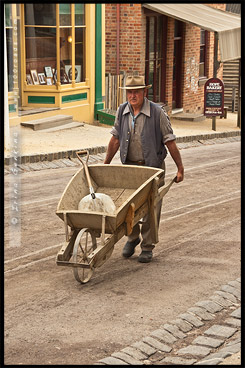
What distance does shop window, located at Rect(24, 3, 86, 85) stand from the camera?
19.0m

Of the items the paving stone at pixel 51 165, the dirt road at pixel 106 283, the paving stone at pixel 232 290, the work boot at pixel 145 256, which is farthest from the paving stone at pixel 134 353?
the paving stone at pixel 51 165

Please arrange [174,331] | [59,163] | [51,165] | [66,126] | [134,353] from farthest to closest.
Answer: [66,126] < [59,163] < [51,165] < [174,331] < [134,353]

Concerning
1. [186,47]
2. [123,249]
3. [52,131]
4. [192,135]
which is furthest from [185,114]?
[123,249]

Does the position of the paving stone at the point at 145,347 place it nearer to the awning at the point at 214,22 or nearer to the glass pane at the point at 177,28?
the awning at the point at 214,22

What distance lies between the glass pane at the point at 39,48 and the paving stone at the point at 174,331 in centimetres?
1295

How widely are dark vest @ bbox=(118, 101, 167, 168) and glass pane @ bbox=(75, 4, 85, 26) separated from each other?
37.1 feet

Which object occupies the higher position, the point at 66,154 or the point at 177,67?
the point at 177,67

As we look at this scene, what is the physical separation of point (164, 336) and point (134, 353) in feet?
1.65

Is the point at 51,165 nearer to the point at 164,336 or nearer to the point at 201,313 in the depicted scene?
the point at 201,313

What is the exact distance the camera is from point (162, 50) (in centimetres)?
2320

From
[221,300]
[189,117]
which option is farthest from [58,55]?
[221,300]

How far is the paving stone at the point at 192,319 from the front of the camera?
7.20 m

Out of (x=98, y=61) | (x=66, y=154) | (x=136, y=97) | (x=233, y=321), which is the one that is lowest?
(x=233, y=321)

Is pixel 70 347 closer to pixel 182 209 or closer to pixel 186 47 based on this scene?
pixel 182 209
